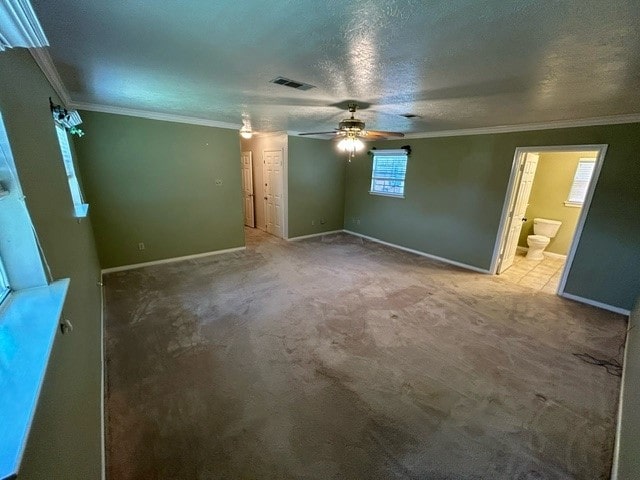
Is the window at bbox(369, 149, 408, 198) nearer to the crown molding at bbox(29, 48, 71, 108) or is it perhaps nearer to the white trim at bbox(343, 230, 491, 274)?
the white trim at bbox(343, 230, 491, 274)

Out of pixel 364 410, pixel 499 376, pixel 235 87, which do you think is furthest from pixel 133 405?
pixel 499 376

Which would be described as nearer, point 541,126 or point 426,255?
point 541,126

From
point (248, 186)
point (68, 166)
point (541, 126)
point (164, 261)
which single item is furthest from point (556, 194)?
point (68, 166)

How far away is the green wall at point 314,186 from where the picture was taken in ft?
18.4

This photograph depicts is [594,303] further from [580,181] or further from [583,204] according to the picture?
[580,181]

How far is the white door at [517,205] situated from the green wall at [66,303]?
16.6 feet

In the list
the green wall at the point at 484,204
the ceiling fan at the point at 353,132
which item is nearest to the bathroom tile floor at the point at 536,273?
the green wall at the point at 484,204

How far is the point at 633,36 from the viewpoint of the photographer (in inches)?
49.4

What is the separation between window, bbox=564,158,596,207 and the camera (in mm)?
4613

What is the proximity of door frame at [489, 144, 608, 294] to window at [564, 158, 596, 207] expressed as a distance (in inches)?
66.2

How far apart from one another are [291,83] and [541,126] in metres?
3.48

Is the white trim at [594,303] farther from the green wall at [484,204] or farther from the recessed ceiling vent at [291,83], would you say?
the recessed ceiling vent at [291,83]

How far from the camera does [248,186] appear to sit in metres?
6.71

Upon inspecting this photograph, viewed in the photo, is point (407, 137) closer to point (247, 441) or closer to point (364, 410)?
point (364, 410)
